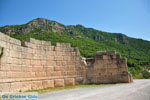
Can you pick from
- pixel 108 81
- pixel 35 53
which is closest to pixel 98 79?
pixel 108 81

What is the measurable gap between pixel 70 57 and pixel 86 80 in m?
2.48

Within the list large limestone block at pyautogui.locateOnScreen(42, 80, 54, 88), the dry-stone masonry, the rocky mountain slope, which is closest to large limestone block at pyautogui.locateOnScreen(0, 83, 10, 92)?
the dry-stone masonry

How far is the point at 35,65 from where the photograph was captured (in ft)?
→ 32.1

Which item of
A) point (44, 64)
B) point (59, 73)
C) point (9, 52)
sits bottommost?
point (59, 73)

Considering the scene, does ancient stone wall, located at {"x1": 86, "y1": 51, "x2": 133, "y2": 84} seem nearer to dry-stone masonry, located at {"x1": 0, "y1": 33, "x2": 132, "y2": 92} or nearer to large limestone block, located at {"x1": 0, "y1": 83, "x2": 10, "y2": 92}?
dry-stone masonry, located at {"x1": 0, "y1": 33, "x2": 132, "y2": 92}

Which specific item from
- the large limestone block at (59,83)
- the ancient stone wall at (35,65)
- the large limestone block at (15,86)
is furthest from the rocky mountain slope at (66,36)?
the large limestone block at (15,86)

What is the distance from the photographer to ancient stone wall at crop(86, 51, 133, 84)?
12.2 metres

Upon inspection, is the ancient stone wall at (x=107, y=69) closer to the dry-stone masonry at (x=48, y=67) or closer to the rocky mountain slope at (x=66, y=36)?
the dry-stone masonry at (x=48, y=67)

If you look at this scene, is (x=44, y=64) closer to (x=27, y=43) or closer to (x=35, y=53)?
(x=35, y=53)

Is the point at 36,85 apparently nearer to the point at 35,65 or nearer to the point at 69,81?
the point at 35,65

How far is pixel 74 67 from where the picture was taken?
39.3 ft

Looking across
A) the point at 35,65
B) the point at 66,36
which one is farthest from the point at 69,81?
the point at 66,36

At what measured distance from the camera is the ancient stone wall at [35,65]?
7.77 m

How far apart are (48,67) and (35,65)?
114 centimetres
